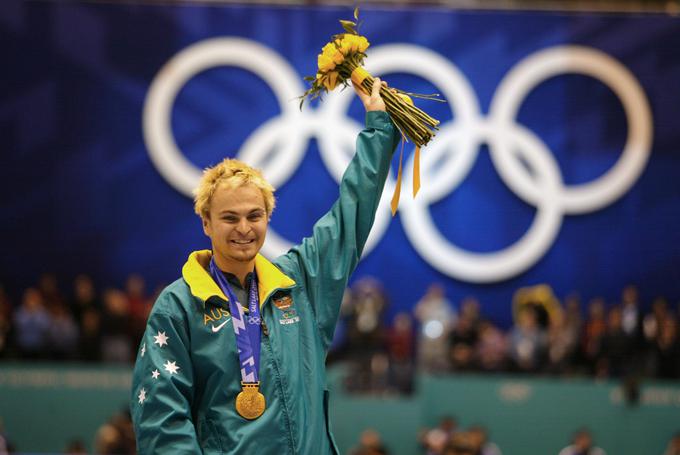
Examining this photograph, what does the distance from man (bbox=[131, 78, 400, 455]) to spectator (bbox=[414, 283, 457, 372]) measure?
9.01 m

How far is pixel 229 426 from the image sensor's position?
3.03m

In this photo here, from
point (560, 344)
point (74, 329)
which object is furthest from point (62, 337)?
point (560, 344)

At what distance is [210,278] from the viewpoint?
3191 millimetres

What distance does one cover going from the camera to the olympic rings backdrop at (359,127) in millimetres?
14734

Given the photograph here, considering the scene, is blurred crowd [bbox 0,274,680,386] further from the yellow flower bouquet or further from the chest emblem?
the chest emblem

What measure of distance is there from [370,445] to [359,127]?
19.2ft

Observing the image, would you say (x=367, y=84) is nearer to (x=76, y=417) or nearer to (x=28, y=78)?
(x=76, y=417)

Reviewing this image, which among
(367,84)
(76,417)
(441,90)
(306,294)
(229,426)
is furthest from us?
(441,90)

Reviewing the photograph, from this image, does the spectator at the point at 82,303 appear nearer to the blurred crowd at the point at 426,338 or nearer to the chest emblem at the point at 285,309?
the blurred crowd at the point at 426,338

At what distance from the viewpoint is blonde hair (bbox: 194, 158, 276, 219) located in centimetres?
316

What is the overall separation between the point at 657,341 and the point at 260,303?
10.4 meters

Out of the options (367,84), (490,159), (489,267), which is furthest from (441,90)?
(367,84)

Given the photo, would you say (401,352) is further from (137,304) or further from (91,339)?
(91,339)

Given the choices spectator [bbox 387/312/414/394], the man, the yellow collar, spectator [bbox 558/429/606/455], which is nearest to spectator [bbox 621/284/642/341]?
spectator [bbox 558/429/606/455]
